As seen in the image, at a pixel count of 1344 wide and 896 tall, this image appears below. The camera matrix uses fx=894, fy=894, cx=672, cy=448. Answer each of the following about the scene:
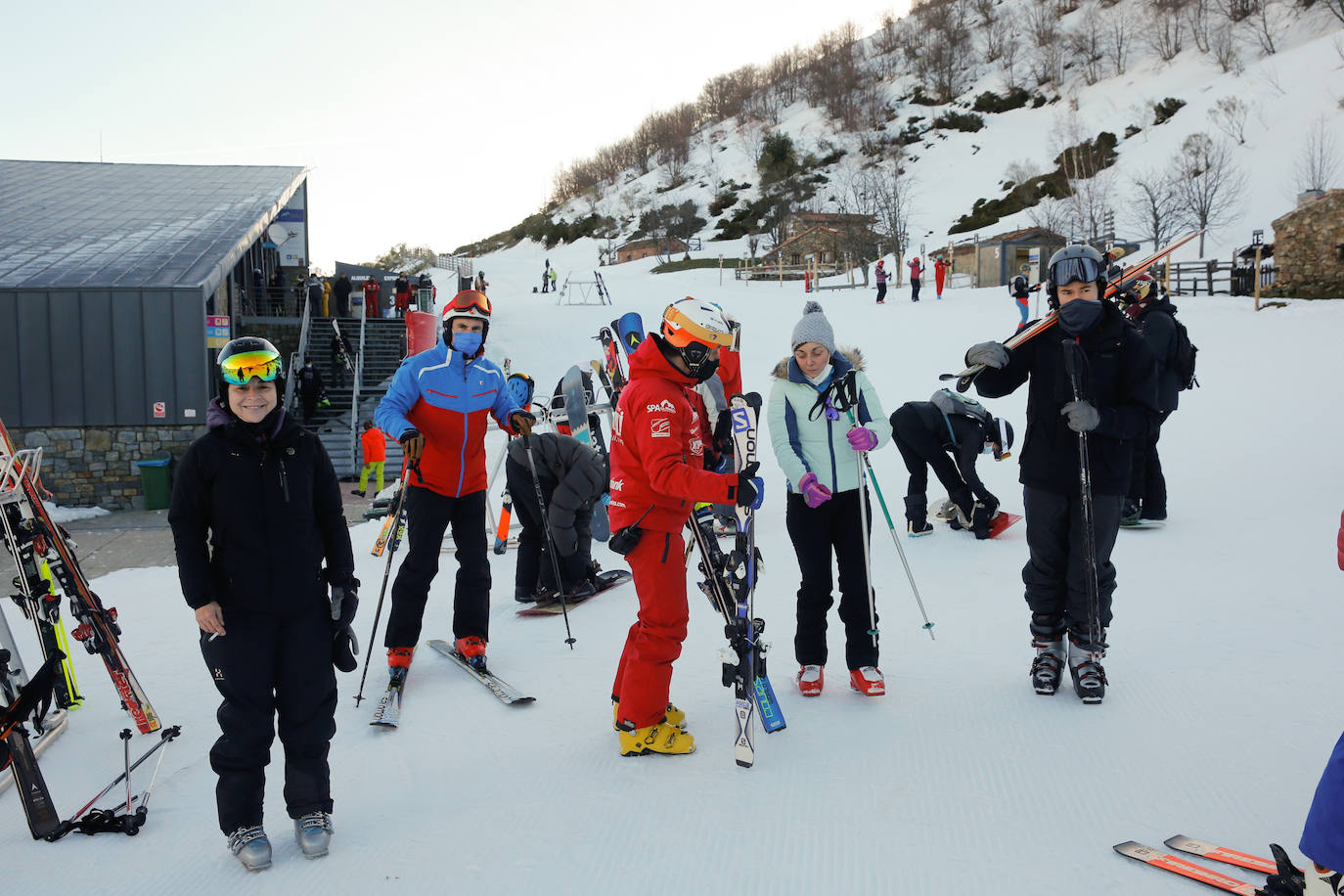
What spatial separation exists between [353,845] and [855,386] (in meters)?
2.84

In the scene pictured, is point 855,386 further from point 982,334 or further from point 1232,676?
point 982,334

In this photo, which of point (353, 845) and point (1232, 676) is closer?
point (353, 845)

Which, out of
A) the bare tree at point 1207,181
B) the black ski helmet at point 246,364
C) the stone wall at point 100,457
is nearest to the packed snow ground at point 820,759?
the black ski helmet at point 246,364

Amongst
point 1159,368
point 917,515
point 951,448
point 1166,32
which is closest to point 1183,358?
point 1159,368

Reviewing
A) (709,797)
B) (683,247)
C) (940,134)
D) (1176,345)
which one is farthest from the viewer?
(940,134)

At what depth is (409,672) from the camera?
15.7ft

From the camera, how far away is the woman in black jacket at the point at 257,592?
2.87 metres

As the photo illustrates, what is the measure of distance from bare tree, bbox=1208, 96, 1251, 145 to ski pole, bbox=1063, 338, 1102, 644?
47.1 meters

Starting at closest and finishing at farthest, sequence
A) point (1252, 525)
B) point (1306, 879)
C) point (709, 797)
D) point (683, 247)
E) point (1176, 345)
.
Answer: point (1306, 879) < point (709, 797) < point (1176, 345) < point (1252, 525) < point (683, 247)

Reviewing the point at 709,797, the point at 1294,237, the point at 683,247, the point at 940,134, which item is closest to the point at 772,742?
the point at 709,797

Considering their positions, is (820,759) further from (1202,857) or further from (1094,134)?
(1094,134)

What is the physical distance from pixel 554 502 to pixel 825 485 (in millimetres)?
2626

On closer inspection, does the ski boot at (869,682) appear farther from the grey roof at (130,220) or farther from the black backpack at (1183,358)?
the grey roof at (130,220)

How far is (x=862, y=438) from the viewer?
405 cm
